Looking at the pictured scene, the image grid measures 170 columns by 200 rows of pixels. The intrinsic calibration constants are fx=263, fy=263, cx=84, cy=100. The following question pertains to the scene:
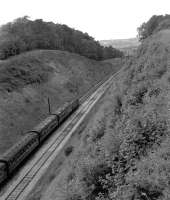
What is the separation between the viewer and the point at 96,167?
53.5 feet

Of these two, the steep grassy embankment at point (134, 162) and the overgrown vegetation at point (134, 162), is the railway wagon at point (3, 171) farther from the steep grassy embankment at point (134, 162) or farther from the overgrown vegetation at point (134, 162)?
the overgrown vegetation at point (134, 162)

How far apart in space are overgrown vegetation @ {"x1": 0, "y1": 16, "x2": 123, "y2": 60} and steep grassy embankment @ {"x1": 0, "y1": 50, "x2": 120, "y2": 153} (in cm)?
603

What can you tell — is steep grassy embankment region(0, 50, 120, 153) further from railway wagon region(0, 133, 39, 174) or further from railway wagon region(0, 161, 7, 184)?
railway wagon region(0, 161, 7, 184)

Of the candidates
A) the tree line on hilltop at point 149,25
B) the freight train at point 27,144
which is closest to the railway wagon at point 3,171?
the freight train at point 27,144

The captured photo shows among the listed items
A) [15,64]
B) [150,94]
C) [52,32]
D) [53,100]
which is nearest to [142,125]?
[150,94]

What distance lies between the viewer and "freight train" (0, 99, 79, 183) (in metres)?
30.7

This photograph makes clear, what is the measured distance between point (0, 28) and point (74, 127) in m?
65.3

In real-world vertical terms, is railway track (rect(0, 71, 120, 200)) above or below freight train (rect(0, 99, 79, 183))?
below

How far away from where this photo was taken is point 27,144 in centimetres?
3562

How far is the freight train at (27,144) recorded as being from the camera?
101 feet

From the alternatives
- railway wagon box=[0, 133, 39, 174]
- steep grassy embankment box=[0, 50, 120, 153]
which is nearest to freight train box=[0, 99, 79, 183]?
railway wagon box=[0, 133, 39, 174]

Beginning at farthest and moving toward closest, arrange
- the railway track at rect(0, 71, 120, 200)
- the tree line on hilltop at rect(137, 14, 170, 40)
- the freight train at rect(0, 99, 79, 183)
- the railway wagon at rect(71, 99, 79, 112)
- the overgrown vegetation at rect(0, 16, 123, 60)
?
the tree line on hilltop at rect(137, 14, 170, 40), the overgrown vegetation at rect(0, 16, 123, 60), the railway wagon at rect(71, 99, 79, 112), the freight train at rect(0, 99, 79, 183), the railway track at rect(0, 71, 120, 200)

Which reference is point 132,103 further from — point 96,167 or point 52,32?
point 52,32

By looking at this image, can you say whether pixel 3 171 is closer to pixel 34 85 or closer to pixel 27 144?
pixel 27 144
